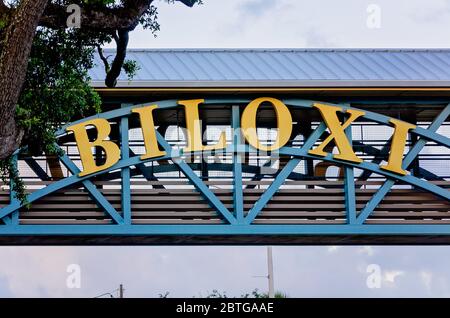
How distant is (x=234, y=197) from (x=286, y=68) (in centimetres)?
406

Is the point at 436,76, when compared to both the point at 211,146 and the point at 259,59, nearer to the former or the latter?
the point at 259,59

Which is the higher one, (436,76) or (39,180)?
(436,76)

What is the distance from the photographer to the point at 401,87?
2609cm

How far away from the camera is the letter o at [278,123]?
25.8 meters

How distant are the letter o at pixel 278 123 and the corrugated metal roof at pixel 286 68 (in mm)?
465

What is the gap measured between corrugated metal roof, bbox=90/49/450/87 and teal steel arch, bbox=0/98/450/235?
0.67 m

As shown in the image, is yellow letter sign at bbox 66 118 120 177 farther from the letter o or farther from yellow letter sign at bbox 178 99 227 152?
the letter o

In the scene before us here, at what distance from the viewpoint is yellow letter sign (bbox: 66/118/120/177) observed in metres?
25.5

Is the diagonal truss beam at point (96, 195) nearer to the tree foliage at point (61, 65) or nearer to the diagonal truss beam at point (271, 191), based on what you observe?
the diagonal truss beam at point (271, 191)

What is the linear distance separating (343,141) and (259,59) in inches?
151

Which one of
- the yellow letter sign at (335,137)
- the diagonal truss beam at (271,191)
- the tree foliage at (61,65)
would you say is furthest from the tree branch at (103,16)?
the yellow letter sign at (335,137)

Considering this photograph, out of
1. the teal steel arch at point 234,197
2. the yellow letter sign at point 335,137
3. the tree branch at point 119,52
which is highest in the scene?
the tree branch at point 119,52
